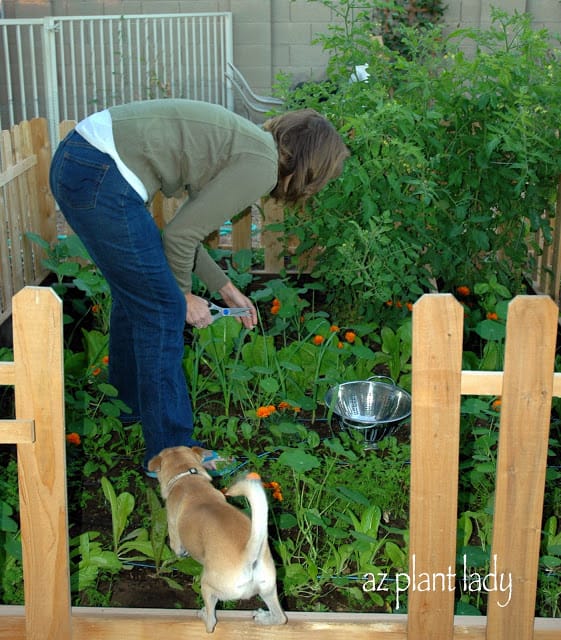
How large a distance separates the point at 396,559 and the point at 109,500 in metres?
Answer: 0.94

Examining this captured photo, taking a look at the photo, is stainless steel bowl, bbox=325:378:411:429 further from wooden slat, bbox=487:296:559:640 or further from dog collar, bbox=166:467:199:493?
wooden slat, bbox=487:296:559:640

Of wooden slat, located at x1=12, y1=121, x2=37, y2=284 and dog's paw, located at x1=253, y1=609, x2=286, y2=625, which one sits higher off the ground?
wooden slat, located at x1=12, y1=121, x2=37, y2=284

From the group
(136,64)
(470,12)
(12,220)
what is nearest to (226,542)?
(12,220)

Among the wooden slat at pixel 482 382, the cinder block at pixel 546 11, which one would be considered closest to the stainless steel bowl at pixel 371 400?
the wooden slat at pixel 482 382

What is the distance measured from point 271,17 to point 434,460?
29.0 feet

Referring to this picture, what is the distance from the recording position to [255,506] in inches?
77.8

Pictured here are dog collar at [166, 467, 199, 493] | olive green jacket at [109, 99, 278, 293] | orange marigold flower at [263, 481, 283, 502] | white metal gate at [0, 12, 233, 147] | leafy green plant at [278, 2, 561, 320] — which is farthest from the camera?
white metal gate at [0, 12, 233, 147]

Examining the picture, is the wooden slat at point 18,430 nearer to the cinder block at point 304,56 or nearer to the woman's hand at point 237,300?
the woman's hand at point 237,300

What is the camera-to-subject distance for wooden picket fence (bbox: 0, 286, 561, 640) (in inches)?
79.4

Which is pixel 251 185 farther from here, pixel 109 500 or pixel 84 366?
pixel 84 366

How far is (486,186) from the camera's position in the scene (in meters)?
4.26

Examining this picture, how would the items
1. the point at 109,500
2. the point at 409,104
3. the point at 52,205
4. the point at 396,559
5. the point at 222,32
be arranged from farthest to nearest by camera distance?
the point at 222,32 → the point at 52,205 → the point at 409,104 → the point at 109,500 → the point at 396,559

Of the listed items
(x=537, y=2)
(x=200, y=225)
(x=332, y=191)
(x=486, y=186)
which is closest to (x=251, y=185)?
(x=200, y=225)

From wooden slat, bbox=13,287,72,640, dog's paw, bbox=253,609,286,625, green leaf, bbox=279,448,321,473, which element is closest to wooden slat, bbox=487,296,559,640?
dog's paw, bbox=253,609,286,625
